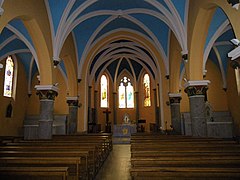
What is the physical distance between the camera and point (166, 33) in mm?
14891

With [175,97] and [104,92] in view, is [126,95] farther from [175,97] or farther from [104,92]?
[175,97]

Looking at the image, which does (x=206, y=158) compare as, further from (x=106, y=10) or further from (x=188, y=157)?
(x=106, y=10)

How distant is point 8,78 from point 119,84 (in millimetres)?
14484

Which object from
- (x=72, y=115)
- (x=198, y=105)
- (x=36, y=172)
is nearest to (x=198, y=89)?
(x=198, y=105)

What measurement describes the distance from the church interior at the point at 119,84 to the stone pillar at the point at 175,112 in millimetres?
73

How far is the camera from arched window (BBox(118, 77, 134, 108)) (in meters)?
27.6

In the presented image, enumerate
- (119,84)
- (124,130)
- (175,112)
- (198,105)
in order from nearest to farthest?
(198,105) < (175,112) < (124,130) < (119,84)

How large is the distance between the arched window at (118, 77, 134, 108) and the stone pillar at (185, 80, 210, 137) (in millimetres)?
18099

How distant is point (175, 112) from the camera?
1491 cm

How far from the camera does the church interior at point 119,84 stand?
4791 mm

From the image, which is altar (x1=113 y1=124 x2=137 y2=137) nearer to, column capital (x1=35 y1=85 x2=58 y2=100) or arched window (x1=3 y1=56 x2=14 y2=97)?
arched window (x1=3 y1=56 x2=14 y2=97)

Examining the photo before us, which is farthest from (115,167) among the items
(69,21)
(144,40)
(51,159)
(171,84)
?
(144,40)

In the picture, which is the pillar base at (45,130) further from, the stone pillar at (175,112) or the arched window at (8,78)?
the stone pillar at (175,112)

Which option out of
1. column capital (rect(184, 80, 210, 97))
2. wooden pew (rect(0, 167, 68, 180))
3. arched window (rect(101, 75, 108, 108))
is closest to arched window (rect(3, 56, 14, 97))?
arched window (rect(101, 75, 108, 108))
